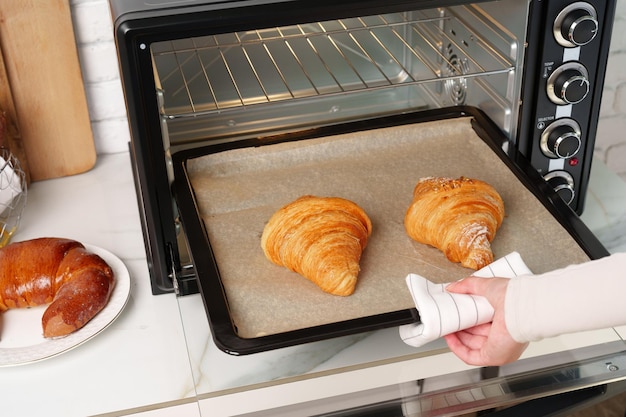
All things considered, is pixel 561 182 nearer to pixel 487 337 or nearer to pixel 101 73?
pixel 487 337

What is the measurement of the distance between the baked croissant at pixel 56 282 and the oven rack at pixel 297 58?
0.99 ft

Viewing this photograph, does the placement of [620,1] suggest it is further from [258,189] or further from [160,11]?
[160,11]

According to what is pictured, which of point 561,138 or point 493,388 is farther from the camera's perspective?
point 561,138

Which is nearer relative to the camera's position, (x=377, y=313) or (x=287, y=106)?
(x=377, y=313)

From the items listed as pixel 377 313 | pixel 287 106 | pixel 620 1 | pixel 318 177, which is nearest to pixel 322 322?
pixel 377 313

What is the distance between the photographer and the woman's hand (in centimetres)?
84

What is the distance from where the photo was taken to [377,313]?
3.05 feet

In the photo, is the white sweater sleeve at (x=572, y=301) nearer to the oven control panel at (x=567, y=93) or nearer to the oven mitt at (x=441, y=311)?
the oven mitt at (x=441, y=311)

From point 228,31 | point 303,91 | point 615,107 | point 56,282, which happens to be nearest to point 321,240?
point 228,31

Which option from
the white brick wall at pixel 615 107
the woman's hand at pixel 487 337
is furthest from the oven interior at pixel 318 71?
the white brick wall at pixel 615 107

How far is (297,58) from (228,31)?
406mm

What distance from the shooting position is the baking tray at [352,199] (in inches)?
36.5

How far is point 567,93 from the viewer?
1.07m

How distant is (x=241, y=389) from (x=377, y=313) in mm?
179
